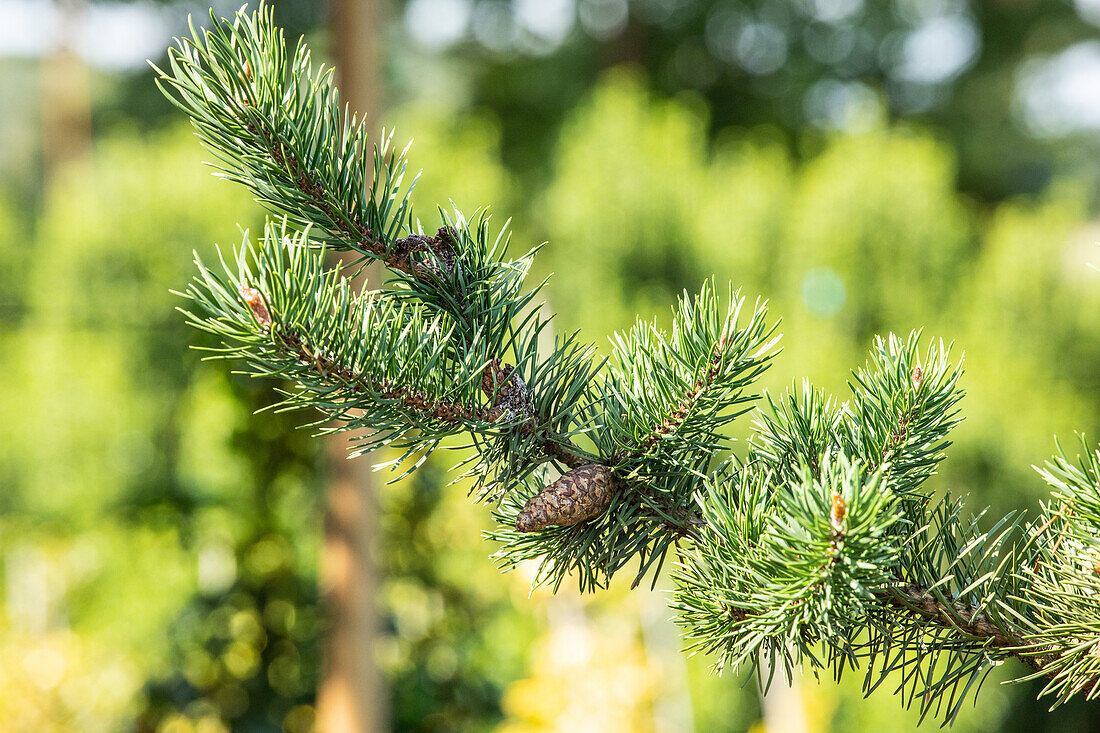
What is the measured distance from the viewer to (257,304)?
0.59ft

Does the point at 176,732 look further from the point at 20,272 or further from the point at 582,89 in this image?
the point at 582,89

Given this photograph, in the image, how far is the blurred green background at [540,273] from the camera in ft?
5.40

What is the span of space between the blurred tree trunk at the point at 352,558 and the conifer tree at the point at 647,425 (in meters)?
1.07

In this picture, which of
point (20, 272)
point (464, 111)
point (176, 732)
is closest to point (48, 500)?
point (20, 272)

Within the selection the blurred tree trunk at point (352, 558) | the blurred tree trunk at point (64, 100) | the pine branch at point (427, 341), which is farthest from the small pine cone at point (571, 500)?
the blurred tree trunk at point (64, 100)

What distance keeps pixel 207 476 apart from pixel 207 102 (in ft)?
5.92

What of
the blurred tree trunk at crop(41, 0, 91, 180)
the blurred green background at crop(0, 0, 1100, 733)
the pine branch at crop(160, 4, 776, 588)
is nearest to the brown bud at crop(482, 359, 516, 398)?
the pine branch at crop(160, 4, 776, 588)

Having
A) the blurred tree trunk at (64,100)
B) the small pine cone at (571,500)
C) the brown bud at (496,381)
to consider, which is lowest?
the small pine cone at (571,500)

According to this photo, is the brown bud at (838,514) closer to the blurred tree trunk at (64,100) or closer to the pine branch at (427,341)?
the pine branch at (427,341)

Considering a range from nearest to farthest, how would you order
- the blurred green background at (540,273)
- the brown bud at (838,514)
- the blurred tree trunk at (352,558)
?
the brown bud at (838,514)
the blurred tree trunk at (352,558)
the blurred green background at (540,273)

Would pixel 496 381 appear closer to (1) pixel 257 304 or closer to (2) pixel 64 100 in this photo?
(1) pixel 257 304

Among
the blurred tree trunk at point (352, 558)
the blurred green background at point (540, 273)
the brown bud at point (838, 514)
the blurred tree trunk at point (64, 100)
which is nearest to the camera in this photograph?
the brown bud at point (838, 514)

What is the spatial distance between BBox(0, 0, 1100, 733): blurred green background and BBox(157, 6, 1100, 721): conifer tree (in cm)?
93

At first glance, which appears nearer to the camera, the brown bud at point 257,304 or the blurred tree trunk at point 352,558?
the brown bud at point 257,304
